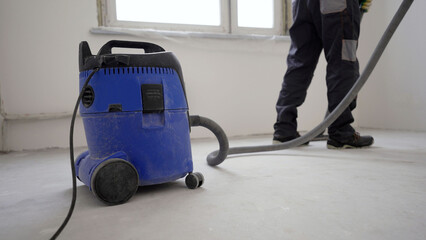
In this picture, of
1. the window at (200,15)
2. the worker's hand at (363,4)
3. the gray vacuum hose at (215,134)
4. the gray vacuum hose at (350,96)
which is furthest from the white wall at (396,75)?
the gray vacuum hose at (215,134)

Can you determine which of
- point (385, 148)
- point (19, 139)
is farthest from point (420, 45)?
point (19, 139)

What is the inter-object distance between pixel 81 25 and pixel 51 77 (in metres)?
0.41

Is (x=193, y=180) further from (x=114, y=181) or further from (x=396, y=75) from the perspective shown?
(x=396, y=75)

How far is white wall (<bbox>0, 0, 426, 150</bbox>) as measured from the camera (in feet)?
6.28

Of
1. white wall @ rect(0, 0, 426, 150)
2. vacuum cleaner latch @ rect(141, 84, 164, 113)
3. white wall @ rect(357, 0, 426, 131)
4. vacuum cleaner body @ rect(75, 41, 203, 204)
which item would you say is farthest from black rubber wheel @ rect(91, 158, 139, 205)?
white wall @ rect(357, 0, 426, 131)

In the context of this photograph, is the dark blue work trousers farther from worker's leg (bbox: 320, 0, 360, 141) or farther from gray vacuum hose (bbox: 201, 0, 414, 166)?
gray vacuum hose (bbox: 201, 0, 414, 166)

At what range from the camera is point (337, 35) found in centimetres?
147

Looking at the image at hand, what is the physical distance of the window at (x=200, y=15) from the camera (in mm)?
2213

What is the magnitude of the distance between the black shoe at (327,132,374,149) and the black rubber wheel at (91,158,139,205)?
1149 mm

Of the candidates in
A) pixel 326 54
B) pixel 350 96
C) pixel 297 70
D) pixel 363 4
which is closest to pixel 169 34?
pixel 297 70

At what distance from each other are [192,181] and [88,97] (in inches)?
14.3

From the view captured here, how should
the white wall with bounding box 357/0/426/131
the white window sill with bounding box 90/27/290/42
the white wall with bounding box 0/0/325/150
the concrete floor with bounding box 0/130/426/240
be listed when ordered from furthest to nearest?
the white wall with bounding box 357/0/426/131, the white window sill with bounding box 90/27/290/42, the white wall with bounding box 0/0/325/150, the concrete floor with bounding box 0/130/426/240

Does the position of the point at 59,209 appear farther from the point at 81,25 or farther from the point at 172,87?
the point at 81,25

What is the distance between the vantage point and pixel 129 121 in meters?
0.76
